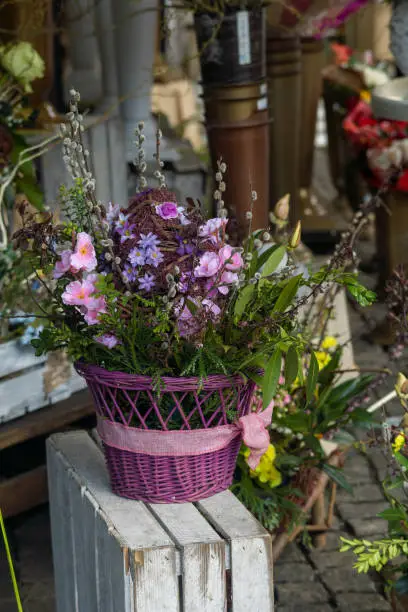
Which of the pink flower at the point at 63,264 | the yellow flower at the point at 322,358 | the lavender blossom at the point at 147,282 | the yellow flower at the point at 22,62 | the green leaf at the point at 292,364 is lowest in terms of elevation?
the yellow flower at the point at 322,358

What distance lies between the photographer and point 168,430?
6.70 ft

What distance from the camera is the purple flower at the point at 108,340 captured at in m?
1.99

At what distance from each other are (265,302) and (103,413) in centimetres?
42

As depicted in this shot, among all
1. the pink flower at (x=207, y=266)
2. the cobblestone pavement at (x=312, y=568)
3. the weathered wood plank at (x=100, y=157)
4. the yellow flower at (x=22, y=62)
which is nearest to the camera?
the pink flower at (x=207, y=266)

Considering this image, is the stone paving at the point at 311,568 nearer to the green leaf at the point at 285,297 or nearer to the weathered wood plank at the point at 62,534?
the weathered wood plank at the point at 62,534

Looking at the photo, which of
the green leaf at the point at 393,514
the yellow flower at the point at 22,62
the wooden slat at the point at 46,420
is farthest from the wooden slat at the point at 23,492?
the yellow flower at the point at 22,62

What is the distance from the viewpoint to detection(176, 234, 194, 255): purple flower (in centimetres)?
197

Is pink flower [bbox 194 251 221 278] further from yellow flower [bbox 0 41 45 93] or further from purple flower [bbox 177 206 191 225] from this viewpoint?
yellow flower [bbox 0 41 45 93]

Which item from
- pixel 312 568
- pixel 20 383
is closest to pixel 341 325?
pixel 312 568

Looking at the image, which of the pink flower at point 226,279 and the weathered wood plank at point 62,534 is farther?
the weathered wood plank at point 62,534

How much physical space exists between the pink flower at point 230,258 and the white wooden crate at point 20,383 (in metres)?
1.28

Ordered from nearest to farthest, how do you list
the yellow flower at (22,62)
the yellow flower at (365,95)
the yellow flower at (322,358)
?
the yellow flower at (322,358) < the yellow flower at (22,62) < the yellow flower at (365,95)

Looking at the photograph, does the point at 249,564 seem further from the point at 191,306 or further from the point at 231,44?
the point at 231,44

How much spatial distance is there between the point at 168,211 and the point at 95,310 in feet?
0.81
